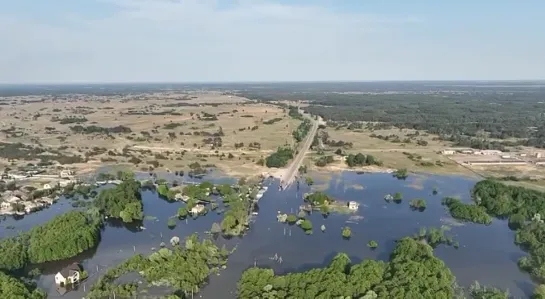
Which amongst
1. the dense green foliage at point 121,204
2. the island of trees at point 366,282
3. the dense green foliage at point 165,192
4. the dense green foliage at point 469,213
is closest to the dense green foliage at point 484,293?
the island of trees at point 366,282

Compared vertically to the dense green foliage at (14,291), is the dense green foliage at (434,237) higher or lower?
lower

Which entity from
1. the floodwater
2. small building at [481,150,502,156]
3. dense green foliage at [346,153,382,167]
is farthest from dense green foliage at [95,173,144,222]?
small building at [481,150,502,156]

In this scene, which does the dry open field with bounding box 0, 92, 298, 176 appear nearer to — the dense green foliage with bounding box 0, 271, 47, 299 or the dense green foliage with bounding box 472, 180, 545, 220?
the dense green foliage with bounding box 472, 180, 545, 220

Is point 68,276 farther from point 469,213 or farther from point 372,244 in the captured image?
point 469,213

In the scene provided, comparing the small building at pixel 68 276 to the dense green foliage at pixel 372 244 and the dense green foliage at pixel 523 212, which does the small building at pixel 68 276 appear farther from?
the dense green foliage at pixel 523 212

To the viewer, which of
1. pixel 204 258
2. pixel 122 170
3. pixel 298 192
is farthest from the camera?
pixel 122 170

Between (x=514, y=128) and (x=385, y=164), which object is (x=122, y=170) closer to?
(x=385, y=164)

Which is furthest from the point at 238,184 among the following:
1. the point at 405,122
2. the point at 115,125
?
the point at 405,122
